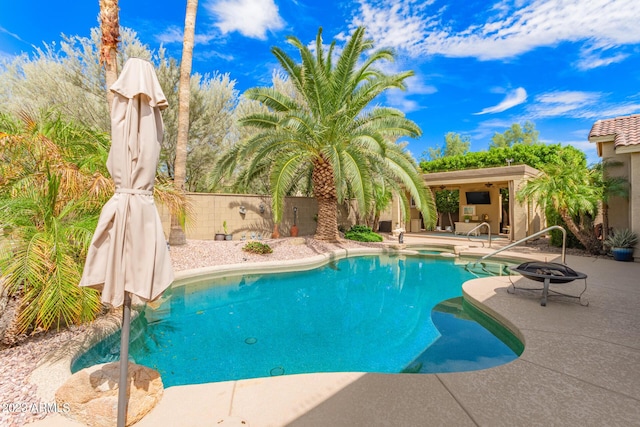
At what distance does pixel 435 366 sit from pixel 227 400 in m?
2.69

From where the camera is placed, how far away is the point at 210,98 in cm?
1681

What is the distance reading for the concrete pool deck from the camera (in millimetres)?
2379

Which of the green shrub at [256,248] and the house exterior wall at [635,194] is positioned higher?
the house exterior wall at [635,194]

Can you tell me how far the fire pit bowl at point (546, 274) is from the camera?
5.01 metres

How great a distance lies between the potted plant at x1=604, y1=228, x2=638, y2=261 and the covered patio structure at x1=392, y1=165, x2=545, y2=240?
400 centimetres

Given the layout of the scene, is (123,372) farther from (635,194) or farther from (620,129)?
(620,129)

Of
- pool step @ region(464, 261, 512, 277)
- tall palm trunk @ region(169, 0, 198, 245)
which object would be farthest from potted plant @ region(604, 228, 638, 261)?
tall palm trunk @ region(169, 0, 198, 245)

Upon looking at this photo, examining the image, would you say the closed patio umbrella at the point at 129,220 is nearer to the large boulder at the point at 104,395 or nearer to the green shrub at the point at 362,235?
the large boulder at the point at 104,395

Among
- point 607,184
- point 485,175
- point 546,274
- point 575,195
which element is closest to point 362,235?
point 485,175

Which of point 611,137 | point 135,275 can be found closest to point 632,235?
point 611,137

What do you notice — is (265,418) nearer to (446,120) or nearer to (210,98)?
(210,98)

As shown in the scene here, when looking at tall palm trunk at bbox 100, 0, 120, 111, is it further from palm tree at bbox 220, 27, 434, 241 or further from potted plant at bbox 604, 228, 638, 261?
potted plant at bbox 604, 228, 638, 261

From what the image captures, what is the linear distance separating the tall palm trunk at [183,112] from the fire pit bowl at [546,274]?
32.3 feet

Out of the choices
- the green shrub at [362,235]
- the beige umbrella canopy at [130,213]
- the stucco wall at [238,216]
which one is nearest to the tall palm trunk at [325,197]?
the green shrub at [362,235]
